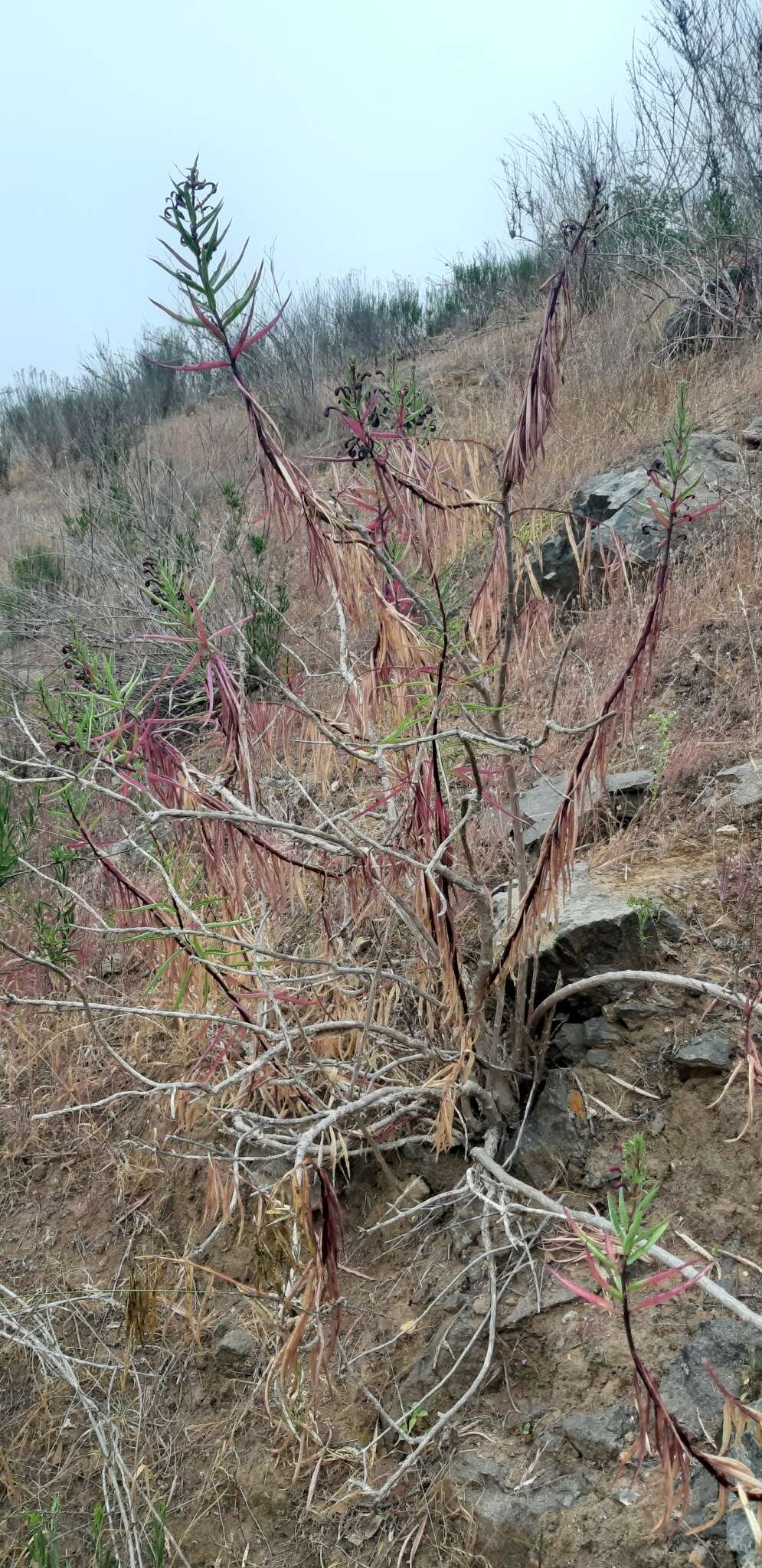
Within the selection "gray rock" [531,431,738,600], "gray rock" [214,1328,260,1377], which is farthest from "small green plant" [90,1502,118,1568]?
"gray rock" [531,431,738,600]

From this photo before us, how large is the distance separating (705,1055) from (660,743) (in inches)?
52.3

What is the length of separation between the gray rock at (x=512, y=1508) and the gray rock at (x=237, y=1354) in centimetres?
62

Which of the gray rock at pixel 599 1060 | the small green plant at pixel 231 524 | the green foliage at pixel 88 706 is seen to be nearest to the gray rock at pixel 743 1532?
the gray rock at pixel 599 1060

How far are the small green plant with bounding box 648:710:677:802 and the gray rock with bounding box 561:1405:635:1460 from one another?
60.5 inches

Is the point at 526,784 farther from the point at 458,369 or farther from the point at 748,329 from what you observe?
the point at 458,369

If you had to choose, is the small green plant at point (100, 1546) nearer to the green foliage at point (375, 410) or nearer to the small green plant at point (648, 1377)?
the small green plant at point (648, 1377)

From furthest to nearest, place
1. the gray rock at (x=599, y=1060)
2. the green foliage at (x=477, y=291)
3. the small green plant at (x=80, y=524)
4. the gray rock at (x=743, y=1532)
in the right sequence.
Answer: the green foliage at (x=477, y=291), the small green plant at (x=80, y=524), the gray rock at (x=599, y=1060), the gray rock at (x=743, y=1532)

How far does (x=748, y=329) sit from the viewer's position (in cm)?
641

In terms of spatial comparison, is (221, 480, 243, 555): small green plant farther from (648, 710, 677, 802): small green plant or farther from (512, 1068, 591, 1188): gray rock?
(512, 1068, 591, 1188): gray rock

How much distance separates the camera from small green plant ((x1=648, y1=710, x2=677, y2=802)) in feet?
9.16

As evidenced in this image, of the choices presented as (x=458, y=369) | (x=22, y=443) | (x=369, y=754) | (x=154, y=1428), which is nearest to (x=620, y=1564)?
(x=154, y=1428)

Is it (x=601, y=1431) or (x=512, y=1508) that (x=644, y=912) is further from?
(x=512, y=1508)

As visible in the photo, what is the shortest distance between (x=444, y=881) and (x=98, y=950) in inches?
75.7

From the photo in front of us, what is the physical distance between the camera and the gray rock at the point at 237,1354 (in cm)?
215
